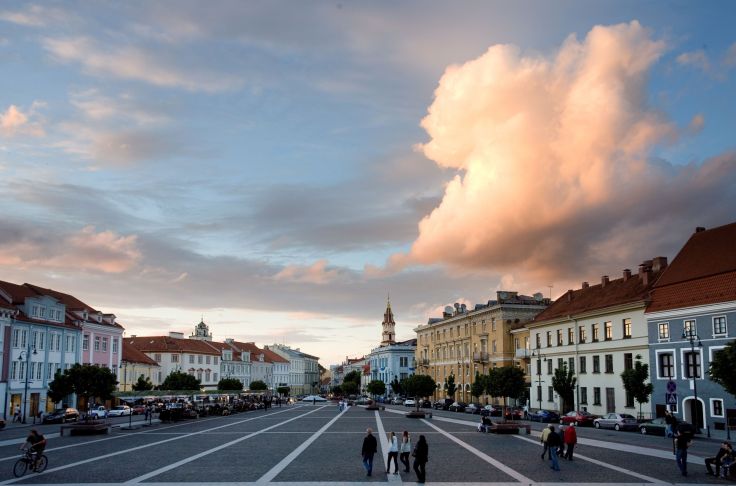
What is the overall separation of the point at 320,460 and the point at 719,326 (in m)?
33.2

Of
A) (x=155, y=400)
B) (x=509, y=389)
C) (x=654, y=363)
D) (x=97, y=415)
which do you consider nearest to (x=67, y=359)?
(x=97, y=415)

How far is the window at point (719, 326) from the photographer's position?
49.5 m

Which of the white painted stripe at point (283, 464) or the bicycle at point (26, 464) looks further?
the bicycle at point (26, 464)

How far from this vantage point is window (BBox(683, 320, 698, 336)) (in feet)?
171

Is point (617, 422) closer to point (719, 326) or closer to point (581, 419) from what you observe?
point (581, 419)

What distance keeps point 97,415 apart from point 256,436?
31116mm

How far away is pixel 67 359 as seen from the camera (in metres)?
74.1

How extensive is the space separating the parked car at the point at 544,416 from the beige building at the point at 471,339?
22.8 meters

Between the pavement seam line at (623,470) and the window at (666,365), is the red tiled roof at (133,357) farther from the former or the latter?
the pavement seam line at (623,470)

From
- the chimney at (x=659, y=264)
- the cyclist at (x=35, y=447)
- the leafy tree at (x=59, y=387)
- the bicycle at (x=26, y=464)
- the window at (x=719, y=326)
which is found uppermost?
the chimney at (x=659, y=264)

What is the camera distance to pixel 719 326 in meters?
50.0

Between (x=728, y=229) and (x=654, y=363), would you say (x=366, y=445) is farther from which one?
(x=728, y=229)

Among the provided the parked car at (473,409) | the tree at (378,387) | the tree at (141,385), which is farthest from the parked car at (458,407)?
the tree at (378,387)


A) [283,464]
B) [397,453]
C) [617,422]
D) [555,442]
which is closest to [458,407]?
[617,422]
